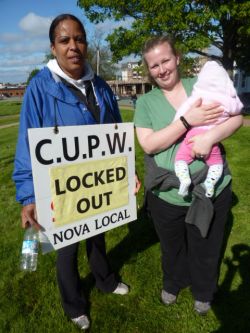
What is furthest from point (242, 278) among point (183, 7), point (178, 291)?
point (183, 7)

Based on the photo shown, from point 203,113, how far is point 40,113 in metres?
1.07

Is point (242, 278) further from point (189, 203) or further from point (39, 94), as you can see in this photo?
point (39, 94)

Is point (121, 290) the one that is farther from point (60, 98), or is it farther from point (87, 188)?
point (60, 98)

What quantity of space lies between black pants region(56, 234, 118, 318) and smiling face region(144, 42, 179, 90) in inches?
54.7

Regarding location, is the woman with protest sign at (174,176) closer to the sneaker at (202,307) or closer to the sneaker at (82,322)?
the sneaker at (202,307)

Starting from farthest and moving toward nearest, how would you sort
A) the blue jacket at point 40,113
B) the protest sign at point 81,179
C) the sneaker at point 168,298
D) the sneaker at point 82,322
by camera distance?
1. the sneaker at point 168,298
2. the sneaker at point 82,322
3. the blue jacket at point 40,113
4. the protest sign at point 81,179

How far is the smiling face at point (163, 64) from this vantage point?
2.22 meters

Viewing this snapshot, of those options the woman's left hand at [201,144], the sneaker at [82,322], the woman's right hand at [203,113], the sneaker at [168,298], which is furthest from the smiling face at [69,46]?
the sneaker at [168,298]

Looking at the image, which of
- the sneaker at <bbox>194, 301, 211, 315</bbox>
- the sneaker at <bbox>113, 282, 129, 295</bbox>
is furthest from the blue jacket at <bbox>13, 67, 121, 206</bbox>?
the sneaker at <bbox>194, 301, 211, 315</bbox>

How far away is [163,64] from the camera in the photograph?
2.23 metres

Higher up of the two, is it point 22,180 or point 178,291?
point 22,180

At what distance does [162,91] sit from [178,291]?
186cm

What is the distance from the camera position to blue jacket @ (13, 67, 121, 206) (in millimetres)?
2211

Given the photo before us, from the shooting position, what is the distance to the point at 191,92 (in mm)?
2342
